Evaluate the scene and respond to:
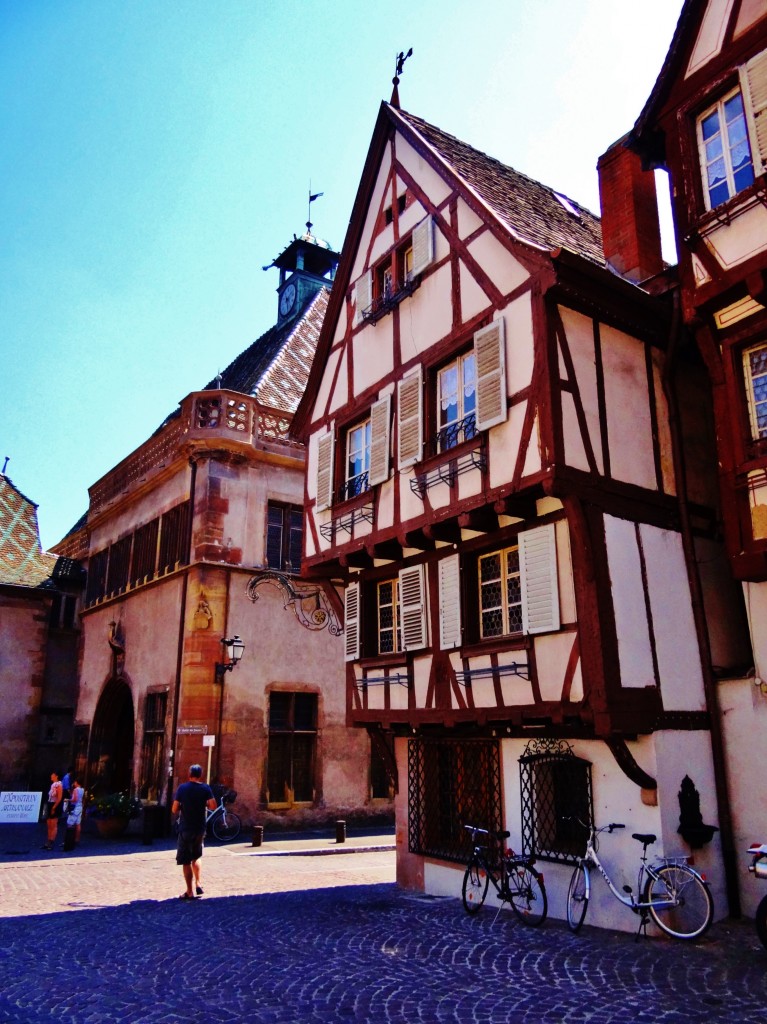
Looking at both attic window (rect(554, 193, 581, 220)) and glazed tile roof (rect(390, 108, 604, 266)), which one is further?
attic window (rect(554, 193, 581, 220))

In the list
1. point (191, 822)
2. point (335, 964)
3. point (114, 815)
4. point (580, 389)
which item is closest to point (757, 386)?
point (580, 389)

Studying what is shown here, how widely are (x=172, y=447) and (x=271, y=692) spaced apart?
23.3 ft

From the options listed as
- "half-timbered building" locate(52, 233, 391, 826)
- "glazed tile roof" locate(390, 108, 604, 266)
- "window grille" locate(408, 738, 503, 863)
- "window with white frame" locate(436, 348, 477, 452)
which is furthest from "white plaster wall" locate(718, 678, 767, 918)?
"half-timbered building" locate(52, 233, 391, 826)

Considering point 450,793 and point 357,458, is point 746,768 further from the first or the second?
point 357,458

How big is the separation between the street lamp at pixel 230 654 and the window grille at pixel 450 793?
23.6 feet

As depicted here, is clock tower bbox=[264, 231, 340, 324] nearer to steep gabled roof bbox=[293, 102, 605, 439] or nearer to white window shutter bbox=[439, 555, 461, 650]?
steep gabled roof bbox=[293, 102, 605, 439]

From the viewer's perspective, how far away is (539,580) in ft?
32.0

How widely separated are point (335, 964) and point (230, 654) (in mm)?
12152

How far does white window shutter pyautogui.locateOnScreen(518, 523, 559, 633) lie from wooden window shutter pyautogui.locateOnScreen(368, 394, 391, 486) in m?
2.94

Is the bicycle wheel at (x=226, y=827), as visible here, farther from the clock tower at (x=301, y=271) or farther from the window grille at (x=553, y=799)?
the clock tower at (x=301, y=271)

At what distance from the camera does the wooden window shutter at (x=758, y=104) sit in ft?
30.0

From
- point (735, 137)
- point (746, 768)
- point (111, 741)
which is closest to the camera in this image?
point (746, 768)

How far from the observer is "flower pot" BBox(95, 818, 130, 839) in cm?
1855

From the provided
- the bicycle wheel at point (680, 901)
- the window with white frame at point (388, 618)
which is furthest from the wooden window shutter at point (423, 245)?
the bicycle wheel at point (680, 901)
